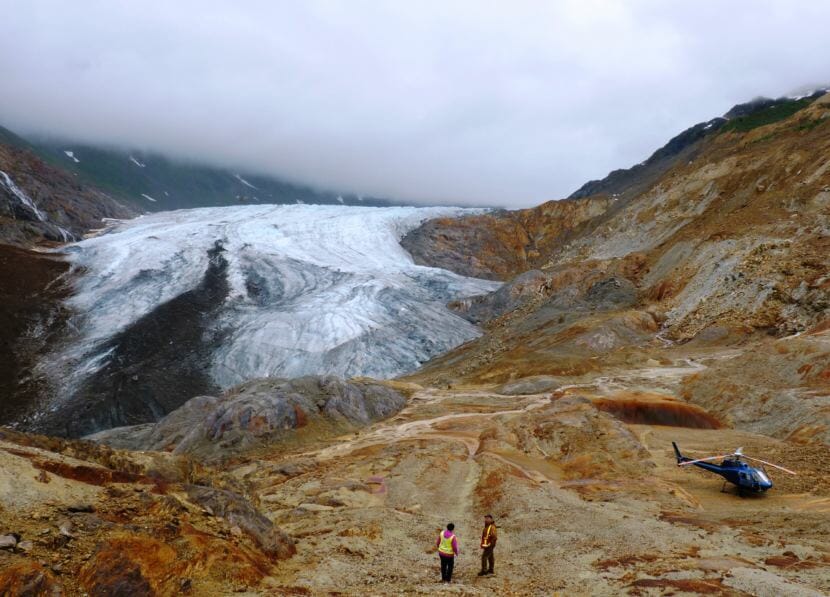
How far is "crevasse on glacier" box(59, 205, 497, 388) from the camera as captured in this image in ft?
200

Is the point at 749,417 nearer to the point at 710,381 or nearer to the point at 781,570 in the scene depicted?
the point at 710,381

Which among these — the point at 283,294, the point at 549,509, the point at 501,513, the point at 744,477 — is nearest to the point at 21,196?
the point at 283,294

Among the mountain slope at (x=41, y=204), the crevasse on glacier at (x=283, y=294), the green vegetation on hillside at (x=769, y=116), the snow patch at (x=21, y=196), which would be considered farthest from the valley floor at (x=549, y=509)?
the snow patch at (x=21, y=196)

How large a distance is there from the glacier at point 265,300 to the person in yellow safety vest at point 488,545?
143 feet

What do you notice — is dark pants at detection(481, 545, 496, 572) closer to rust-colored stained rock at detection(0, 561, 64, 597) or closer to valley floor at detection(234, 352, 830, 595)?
valley floor at detection(234, 352, 830, 595)

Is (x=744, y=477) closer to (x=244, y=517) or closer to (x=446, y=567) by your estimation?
(x=446, y=567)

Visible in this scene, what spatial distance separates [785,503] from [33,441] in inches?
857

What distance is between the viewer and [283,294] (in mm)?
75125

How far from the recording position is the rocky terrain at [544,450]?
35.2ft

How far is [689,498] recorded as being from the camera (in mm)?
19562

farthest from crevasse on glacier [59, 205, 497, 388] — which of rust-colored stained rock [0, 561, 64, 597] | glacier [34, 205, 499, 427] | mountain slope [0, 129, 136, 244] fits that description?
rust-colored stained rock [0, 561, 64, 597]

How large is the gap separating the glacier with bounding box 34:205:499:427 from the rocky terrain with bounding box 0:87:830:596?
2634 millimetres

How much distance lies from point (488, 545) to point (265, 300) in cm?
6461

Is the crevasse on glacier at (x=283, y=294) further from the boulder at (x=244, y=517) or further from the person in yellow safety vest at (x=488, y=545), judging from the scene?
the person in yellow safety vest at (x=488, y=545)
